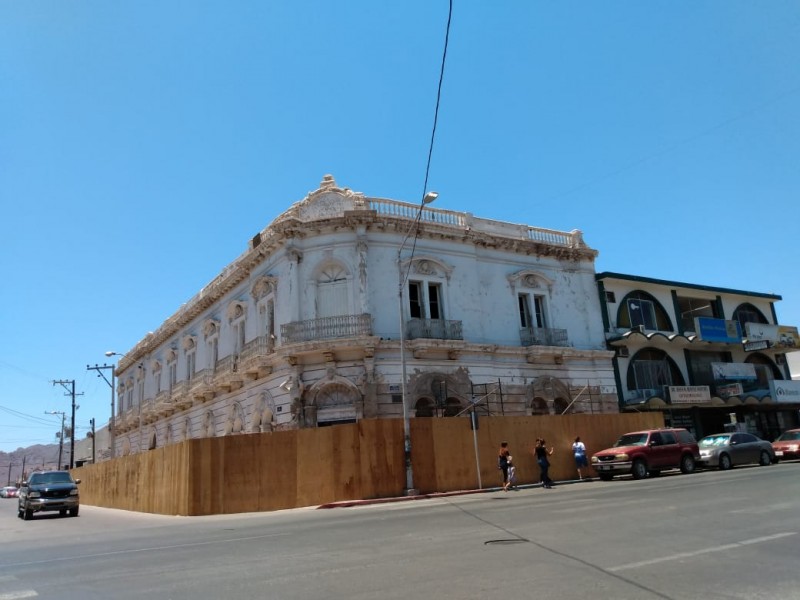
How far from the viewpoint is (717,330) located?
1447 inches

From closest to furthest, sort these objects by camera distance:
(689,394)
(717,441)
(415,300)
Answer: (717,441) → (415,300) → (689,394)

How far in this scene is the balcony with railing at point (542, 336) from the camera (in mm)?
30625

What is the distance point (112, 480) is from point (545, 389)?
22.5m

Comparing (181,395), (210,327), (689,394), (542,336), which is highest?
(210,327)

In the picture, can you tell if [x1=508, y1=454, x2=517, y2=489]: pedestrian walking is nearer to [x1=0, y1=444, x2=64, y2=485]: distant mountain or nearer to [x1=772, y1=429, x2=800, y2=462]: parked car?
[x1=772, y1=429, x2=800, y2=462]: parked car

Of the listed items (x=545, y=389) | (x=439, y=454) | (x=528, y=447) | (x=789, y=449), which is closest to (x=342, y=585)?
(x=439, y=454)

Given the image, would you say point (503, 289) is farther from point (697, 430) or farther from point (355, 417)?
point (697, 430)

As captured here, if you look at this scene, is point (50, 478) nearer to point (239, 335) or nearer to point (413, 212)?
point (239, 335)

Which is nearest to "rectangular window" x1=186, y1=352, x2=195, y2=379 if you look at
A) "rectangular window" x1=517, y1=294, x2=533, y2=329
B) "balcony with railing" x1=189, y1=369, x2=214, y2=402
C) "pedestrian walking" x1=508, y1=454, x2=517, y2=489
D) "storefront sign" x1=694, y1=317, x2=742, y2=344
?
"balcony with railing" x1=189, y1=369, x2=214, y2=402

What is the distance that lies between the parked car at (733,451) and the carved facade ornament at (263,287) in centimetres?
1984

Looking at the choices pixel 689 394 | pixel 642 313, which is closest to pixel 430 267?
pixel 642 313

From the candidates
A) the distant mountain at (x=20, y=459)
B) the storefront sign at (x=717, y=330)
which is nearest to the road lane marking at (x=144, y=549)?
the storefront sign at (x=717, y=330)

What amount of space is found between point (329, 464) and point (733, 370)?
92.8 feet

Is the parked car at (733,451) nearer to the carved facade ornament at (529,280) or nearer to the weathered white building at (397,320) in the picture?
the weathered white building at (397,320)
